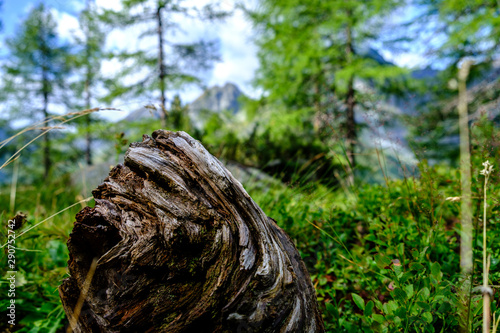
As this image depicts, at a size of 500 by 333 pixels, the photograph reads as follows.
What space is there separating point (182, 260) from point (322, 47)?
840 cm

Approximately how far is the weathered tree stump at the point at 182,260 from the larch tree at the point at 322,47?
6.62m

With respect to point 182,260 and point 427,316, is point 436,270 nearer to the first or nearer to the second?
point 427,316

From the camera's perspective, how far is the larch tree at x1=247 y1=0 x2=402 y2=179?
761cm

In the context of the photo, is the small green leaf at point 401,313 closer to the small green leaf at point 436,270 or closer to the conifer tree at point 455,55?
the small green leaf at point 436,270

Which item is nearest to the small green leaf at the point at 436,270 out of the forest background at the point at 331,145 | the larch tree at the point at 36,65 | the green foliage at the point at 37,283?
the forest background at the point at 331,145

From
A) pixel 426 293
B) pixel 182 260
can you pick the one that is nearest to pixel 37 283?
Result: pixel 182 260

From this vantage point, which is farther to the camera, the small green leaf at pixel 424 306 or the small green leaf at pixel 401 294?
the small green leaf at pixel 401 294

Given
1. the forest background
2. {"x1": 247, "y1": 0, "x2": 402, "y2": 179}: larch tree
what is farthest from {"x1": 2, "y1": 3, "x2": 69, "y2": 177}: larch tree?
{"x1": 247, "y1": 0, "x2": 402, "y2": 179}: larch tree

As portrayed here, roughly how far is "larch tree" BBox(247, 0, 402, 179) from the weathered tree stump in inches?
261

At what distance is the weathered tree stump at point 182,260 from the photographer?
1138mm

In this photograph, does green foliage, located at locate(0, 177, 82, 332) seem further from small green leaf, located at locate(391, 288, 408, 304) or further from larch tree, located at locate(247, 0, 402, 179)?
larch tree, located at locate(247, 0, 402, 179)

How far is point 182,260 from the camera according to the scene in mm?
1199

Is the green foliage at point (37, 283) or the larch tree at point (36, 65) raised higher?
the larch tree at point (36, 65)

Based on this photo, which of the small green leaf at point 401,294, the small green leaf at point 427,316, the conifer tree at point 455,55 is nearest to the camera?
the small green leaf at point 427,316
